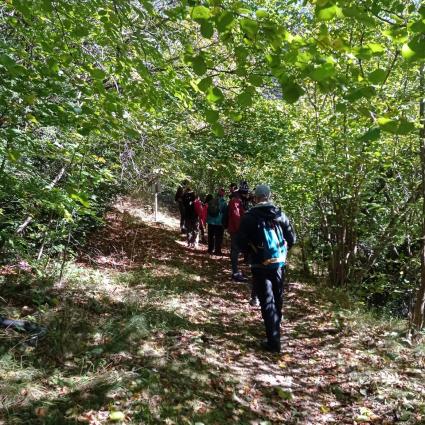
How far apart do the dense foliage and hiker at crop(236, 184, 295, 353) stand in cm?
162

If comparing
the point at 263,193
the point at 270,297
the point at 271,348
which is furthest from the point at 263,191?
the point at 271,348

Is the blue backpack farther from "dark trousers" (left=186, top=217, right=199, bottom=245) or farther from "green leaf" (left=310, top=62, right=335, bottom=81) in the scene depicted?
"dark trousers" (left=186, top=217, right=199, bottom=245)

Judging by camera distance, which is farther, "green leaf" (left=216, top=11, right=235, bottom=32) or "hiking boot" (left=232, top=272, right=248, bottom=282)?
"hiking boot" (left=232, top=272, right=248, bottom=282)

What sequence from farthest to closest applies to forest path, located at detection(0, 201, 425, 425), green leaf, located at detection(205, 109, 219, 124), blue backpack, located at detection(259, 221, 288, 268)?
blue backpack, located at detection(259, 221, 288, 268), forest path, located at detection(0, 201, 425, 425), green leaf, located at detection(205, 109, 219, 124)

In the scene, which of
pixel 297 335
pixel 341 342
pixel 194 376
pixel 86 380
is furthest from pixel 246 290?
pixel 86 380

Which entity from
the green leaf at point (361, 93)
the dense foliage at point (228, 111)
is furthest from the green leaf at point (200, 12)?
the green leaf at point (361, 93)

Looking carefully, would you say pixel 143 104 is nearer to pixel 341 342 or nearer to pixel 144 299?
pixel 144 299

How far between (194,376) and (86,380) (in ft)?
3.98

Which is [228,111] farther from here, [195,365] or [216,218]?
[216,218]

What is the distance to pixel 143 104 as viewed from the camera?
15.6 feet

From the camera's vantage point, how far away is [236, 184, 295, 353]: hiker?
5.17 metres

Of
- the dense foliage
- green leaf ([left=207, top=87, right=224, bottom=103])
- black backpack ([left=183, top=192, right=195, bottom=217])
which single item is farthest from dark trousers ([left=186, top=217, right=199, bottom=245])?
green leaf ([left=207, top=87, right=224, bottom=103])

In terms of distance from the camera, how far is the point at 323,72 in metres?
2.26

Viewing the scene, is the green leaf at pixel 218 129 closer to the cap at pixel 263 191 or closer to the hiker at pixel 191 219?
the cap at pixel 263 191
